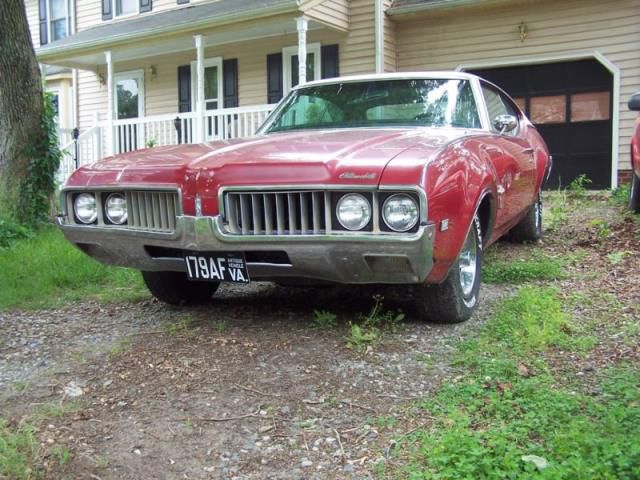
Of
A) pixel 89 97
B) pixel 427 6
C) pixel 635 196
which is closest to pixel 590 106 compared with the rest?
pixel 427 6

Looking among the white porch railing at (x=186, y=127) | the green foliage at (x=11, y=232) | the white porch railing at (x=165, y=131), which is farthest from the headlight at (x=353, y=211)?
the white porch railing at (x=165, y=131)

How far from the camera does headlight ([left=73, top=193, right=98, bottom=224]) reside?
3943mm

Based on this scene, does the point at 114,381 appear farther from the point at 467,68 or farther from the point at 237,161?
the point at 467,68

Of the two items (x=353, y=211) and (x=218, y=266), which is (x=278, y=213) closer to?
(x=353, y=211)

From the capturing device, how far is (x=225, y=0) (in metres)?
14.0

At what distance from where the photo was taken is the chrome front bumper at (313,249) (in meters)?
3.15

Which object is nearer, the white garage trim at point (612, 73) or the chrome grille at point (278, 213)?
the chrome grille at point (278, 213)

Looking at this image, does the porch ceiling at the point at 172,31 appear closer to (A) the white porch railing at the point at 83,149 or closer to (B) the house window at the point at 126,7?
(B) the house window at the point at 126,7

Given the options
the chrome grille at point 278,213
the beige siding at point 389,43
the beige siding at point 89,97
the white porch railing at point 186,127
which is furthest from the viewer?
the beige siding at point 89,97

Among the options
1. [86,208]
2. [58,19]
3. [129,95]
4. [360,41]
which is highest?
[58,19]

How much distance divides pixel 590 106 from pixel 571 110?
0.31 meters

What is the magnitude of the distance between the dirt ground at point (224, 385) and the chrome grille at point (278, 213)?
0.65 metres

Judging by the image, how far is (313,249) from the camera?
3.26 m

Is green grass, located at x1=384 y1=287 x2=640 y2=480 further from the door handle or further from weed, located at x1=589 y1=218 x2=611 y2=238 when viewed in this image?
weed, located at x1=589 y1=218 x2=611 y2=238
